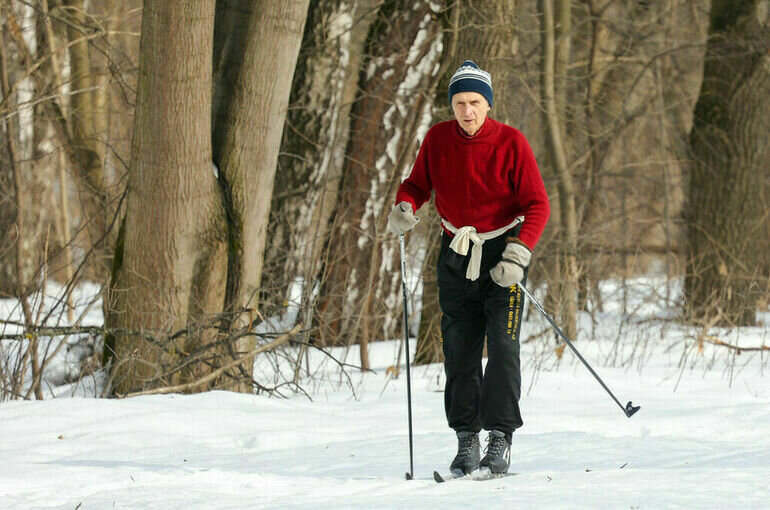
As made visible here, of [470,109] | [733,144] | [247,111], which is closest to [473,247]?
[470,109]

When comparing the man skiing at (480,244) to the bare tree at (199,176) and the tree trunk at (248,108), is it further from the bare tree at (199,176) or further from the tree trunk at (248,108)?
the tree trunk at (248,108)

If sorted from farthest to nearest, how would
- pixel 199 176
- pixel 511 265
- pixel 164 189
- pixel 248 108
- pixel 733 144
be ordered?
pixel 733 144, pixel 248 108, pixel 199 176, pixel 164 189, pixel 511 265

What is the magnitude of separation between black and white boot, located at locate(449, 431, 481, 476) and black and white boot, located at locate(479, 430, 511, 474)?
0.21ft

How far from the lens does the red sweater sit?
4.30 metres

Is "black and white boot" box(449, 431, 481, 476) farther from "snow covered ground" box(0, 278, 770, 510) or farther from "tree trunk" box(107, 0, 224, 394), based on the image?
"tree trunk" box(107, 0, 224, 394)

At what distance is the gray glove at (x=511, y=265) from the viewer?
4090 millimetres

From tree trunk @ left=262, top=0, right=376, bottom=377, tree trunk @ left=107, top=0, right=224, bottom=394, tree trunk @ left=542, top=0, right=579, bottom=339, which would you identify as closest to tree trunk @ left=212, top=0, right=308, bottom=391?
tree trunk @ left=107, top=0, right=224, bottom=394

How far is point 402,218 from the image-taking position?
452 centimetres

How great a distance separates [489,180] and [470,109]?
34 cm

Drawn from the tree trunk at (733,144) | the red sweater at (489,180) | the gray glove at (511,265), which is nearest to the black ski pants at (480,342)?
the red sweater at (489,180)

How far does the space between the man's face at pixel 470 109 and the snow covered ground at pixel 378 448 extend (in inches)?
63.1

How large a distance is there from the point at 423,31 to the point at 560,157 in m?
2.62

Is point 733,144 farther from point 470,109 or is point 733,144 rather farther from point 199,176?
point 470,109

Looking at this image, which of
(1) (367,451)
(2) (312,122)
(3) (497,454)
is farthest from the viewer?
(2) (312,122)
